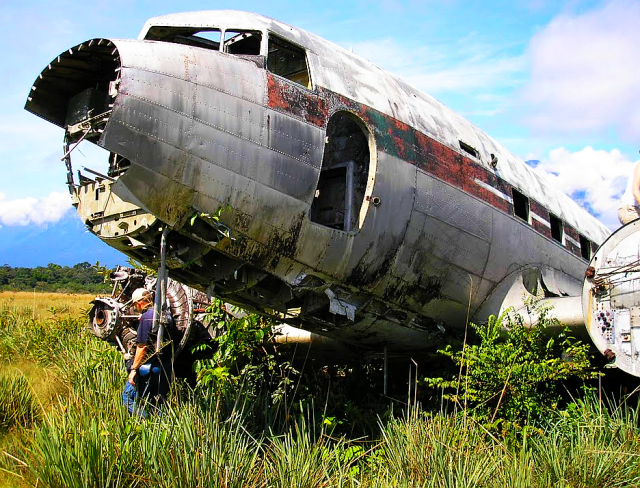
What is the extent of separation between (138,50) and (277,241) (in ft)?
7.29

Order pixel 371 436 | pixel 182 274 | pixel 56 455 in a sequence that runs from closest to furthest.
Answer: pixel 56 455
pixel 182 274
pixel 371 436

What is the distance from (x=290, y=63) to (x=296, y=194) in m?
1.83

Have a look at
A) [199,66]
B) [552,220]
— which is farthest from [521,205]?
[199,66]

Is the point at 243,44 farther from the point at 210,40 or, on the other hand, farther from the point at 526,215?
the point at 526,215

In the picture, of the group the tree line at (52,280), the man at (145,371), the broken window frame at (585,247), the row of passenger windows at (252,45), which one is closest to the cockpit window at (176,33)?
the row of passenger windows at (252,45)

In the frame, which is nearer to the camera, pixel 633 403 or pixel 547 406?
pixel 547 406

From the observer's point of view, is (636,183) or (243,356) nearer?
(636,183)

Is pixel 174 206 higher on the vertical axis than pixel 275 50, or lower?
lower

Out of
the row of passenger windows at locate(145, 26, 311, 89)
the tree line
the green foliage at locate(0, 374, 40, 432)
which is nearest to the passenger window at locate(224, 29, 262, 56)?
the row of passenger windows at locate(145, 26, 311, 89)

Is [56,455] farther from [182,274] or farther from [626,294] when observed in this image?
[626,294]

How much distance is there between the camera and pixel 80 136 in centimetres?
653

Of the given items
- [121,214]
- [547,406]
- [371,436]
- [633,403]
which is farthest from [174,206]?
[633,403]

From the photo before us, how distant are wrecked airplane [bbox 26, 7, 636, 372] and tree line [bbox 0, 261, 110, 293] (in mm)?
28526

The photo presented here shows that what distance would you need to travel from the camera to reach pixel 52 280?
42.6 metres
